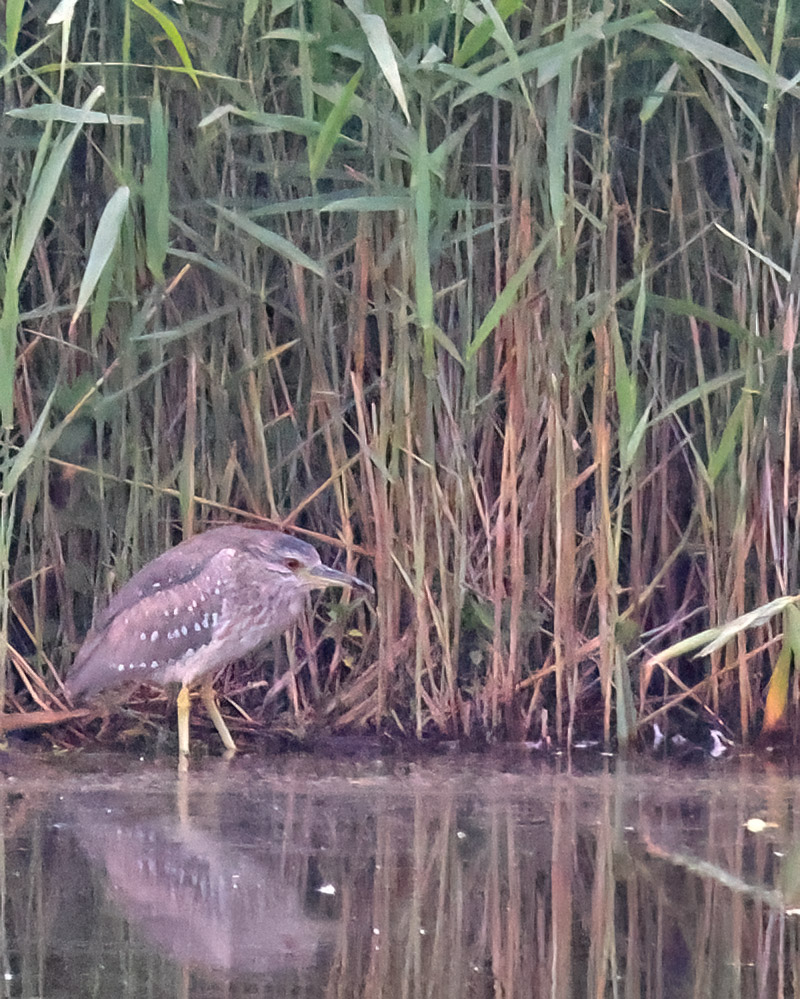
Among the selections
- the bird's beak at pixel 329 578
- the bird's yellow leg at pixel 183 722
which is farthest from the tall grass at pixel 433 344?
the bird's yellow leg at pixel 183 722

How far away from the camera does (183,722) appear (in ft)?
13.6

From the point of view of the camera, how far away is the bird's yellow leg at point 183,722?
4.12m

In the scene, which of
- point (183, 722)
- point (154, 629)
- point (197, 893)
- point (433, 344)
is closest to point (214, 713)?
point (183, 722)

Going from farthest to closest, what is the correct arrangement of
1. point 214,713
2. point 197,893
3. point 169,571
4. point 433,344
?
point 214,713
point 169,571
point 433,344
point 197,893

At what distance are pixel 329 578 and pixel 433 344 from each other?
2.29 ft

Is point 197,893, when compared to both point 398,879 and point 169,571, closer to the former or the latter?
point 398,879

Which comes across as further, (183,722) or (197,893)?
(183,722)

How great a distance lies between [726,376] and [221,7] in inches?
62.5

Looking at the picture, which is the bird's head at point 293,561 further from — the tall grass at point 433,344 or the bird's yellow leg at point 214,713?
the bird's yellow leg at point 214,713

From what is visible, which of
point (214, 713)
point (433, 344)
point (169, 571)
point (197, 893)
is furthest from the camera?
point (214, 713)

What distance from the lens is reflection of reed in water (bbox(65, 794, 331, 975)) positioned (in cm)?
288

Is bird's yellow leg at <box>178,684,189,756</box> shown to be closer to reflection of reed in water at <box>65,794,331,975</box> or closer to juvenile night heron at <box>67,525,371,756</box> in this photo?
juvenile night heron at <box>67,525,371,756</box>

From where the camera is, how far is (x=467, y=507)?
407 centimetres

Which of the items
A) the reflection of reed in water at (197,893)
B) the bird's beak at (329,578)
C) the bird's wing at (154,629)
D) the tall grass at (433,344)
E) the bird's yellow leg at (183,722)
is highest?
the tall grass at (433,344)
